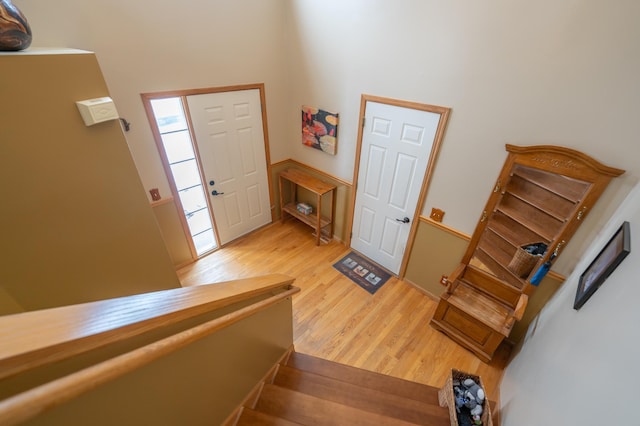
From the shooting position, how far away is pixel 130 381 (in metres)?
0.69

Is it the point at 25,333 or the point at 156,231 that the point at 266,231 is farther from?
the point at 25,333

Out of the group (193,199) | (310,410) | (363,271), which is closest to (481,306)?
(363,271)

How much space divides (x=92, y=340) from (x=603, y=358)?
1.67 meters

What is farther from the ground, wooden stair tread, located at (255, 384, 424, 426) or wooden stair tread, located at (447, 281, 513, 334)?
wooden stair tread, located at (255, 384, 424, 426)

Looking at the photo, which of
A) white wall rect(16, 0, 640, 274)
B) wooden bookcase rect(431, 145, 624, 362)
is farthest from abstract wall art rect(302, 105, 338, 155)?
wooden bookcase rect(431, 145, 624, 362)

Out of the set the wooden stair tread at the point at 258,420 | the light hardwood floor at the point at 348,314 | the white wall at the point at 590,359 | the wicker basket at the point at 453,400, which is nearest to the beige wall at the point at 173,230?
the light hardwood floor at the point at 348,314

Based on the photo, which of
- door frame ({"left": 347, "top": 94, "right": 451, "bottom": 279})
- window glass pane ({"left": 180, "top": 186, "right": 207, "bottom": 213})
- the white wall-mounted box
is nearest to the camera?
the white wall-mounted box

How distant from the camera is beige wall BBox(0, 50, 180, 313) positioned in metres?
1.16

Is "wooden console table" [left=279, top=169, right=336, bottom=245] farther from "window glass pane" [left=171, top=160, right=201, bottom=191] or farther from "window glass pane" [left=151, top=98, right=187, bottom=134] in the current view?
"window glass pane" [left=151, top=98, right=187, bottom=134]

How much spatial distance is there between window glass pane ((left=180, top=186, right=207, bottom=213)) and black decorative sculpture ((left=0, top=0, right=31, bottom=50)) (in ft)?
7.43

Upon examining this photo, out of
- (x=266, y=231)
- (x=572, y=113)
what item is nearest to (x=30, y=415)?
(x=572, y=113)

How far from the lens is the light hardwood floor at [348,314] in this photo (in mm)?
2520

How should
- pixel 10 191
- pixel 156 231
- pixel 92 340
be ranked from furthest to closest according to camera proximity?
1. pixel 156 231
2. pixel 10 191
3. pixel 92 340

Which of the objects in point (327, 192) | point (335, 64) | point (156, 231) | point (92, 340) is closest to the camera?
point (92, 340)
